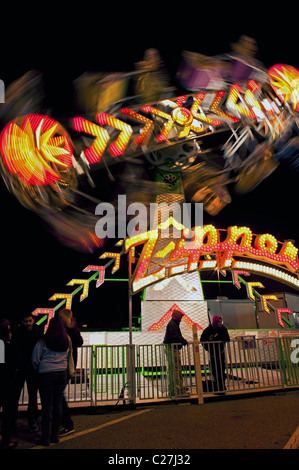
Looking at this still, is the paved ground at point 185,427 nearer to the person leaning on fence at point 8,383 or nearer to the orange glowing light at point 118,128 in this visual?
the person leaning on fence at point 8,383

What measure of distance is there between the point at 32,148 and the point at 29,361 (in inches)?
348

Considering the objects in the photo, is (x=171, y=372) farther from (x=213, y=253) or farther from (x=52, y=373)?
(x=213, y=253)

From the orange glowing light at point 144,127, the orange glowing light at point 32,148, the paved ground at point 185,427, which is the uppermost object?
the orange glowing light at point 144,127

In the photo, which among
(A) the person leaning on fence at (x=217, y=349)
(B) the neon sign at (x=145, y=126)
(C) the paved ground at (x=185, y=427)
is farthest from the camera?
(B) the neon sign at (x=145, y=126)

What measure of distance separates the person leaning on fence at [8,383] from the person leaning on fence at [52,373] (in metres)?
0.41

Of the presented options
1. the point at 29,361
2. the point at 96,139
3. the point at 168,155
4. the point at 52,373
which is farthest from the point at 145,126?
the point at 52,373

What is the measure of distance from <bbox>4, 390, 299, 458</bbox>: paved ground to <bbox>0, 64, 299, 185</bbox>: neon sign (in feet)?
29.5

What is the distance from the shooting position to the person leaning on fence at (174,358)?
7.21 meters

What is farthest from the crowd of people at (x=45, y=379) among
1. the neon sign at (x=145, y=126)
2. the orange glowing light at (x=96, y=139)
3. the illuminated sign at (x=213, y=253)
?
the orange glowing light at (x=96, y=139)

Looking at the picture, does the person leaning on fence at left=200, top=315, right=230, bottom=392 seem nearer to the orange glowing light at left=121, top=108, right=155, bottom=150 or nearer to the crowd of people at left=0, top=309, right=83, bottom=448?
the crowd of people at left=0, top=309, right=83, bottom=448

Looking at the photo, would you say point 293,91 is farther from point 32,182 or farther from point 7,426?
point 7,426

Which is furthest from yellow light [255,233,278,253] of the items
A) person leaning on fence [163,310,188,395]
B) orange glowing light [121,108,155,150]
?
orange glowing light [121,108,155,150]
